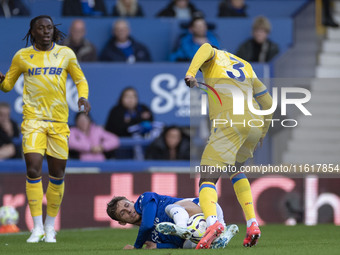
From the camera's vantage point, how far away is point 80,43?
43.1 feet

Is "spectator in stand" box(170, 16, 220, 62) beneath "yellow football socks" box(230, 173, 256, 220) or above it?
above

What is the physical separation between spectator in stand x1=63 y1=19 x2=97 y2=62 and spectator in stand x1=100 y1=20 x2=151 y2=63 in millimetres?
269

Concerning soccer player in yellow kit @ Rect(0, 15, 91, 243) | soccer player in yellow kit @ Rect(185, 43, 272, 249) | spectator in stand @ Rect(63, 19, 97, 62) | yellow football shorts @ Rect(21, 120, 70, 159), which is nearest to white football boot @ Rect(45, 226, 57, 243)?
soccer player in yellow kit @ Rect(0, 15, 91, 243)

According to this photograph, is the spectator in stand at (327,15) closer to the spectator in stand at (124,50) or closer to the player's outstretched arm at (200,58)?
the spectator in stand at (124,50)

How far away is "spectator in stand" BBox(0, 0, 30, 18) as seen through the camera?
13.9m

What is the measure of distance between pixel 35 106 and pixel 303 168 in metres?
4.46

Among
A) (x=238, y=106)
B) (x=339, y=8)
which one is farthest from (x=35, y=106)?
(x=339, y=8)

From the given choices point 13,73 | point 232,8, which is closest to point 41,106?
point 13,73

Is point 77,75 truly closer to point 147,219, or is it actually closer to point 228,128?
point 228,128

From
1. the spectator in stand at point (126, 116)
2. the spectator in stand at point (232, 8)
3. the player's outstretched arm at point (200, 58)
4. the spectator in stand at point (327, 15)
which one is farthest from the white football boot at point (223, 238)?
the spectator in stand at point (327, 15)

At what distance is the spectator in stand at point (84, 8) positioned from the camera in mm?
14102

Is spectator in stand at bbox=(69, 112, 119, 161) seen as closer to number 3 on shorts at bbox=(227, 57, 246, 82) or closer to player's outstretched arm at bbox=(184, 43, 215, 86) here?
number 3 on shorts at bbox=(227, 57, 246, 82)

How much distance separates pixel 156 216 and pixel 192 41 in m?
6.30

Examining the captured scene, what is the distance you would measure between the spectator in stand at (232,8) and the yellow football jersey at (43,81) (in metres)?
6.18
